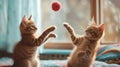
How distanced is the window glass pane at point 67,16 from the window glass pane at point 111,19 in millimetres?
179

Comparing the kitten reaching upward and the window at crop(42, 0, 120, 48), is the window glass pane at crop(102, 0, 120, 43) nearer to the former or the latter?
the window at crop(42, 0, 120, 48)

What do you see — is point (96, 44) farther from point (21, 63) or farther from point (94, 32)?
point (21, 63)

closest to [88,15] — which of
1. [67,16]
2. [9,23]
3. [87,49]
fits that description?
[67,16]

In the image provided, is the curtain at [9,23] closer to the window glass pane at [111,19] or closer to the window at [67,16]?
the window at [67,16]

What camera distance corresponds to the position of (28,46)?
1229 millimetres

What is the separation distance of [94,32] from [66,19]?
1.26 metres

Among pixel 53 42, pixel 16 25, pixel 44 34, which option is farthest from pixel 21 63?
pixel 53 42

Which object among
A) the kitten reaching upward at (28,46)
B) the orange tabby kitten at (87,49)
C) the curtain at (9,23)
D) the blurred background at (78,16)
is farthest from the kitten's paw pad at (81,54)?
the blurred background at (78,16)

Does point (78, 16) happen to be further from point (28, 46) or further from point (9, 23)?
point (28, 46)

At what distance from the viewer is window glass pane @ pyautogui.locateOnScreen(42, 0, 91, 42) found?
2445 millimetres

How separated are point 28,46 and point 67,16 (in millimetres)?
1313

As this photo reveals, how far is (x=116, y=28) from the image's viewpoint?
8.23ft

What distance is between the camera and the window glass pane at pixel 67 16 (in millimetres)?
2445

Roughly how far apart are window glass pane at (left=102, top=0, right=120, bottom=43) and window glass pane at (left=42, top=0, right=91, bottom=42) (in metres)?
0.18
